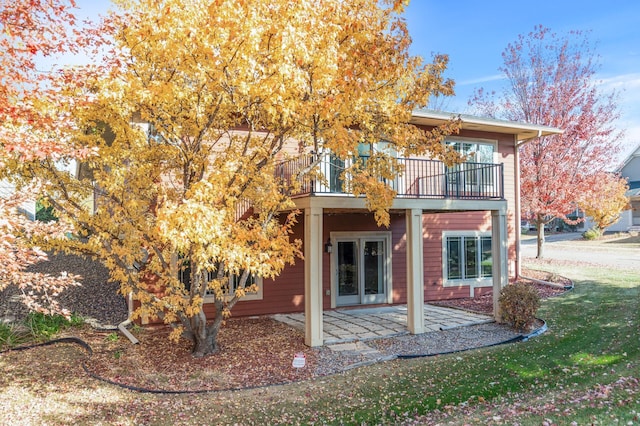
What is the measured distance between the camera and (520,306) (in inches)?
378

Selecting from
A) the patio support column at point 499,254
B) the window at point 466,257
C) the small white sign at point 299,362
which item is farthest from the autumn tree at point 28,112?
the window at point 466,257

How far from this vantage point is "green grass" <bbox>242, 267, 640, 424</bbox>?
504cm

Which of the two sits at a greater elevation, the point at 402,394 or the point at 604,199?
the point at 604,199

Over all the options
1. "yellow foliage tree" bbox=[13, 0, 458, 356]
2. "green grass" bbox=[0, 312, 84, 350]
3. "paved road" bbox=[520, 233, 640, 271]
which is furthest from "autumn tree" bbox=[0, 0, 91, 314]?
"paved road" bbox=[520, 233, 640, 271]

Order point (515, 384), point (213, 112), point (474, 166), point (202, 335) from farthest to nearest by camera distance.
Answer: point (474, 166) → point (202, 335) → point (213, 112) → point (515, 384)

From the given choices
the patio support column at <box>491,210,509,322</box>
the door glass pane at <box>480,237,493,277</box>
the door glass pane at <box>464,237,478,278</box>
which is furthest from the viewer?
the door glass pane at <box>480,237,493,277</box>

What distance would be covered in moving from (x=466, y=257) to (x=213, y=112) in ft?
33.8

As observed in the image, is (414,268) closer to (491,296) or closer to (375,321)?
(375,321)

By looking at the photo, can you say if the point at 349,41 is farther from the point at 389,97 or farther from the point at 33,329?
the point at 33,329

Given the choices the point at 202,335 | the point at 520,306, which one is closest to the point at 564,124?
the point at 520,306

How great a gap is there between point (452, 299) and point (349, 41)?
9503 millimetres

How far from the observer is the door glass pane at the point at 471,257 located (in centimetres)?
1420

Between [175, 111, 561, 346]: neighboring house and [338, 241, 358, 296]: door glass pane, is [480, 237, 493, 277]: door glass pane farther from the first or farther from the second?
[338, 241, 358, 296]: door glass pane

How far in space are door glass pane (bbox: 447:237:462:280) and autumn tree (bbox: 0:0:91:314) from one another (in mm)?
11105
